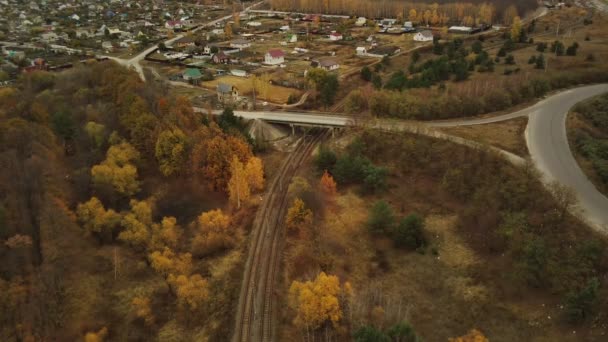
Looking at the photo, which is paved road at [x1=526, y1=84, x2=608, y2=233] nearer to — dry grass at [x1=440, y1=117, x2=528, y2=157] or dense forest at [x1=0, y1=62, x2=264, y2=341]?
dry grass at [x1=440, y1=117, x2=528, y2=157]

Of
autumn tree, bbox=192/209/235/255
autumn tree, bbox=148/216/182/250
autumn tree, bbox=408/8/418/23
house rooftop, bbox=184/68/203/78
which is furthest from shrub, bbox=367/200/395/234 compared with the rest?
autumn tree, bbox=408/8/418/23

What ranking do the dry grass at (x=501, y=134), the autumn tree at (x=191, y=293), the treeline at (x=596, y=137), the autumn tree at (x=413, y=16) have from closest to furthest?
the autumn tree at (x=191, y=293) < the treeline at (x=596, y=137) < the dry grass at (x=501, y=134) < the autumn tree at (x=413, y=16)

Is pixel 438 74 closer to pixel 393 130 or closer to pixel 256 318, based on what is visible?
pixel 393 130

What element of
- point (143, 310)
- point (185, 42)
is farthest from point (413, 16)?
point (143, 310)

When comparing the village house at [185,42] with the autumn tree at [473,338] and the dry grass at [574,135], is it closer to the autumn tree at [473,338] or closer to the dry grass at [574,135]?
the dry grass at [574,135]

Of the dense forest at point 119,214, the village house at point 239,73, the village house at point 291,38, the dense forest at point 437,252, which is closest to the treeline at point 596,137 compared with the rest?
the dense forest at point 437,252

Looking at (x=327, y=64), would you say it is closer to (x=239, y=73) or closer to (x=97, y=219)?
(x=239, y=73)
